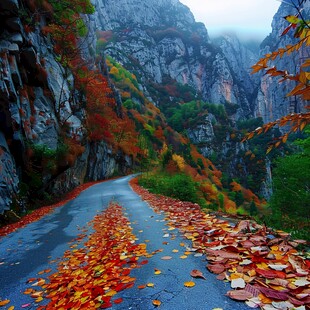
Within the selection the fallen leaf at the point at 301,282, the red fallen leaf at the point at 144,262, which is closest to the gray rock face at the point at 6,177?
the red fallen leaf at the point at 144,262

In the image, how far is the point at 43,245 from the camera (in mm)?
5938

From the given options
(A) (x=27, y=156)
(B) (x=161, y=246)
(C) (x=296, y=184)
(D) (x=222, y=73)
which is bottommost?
(C) (x=296, y=184)

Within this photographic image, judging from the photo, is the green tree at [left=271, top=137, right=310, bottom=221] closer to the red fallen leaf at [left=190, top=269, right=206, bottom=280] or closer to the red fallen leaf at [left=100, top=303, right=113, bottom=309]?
the red fallen leaf at [left=190, top=269, right=206, bottom=280]

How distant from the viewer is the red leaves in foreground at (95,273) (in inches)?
109

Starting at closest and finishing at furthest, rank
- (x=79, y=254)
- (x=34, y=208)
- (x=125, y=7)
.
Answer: (x=79, y=254) < (x=34, y=208) < (x=125, y=7)

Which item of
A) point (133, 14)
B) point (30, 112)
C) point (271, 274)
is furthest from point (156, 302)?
point (133, 14)

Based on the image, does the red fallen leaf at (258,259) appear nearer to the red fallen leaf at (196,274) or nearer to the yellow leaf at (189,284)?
the red fallen leaf at (196,274)

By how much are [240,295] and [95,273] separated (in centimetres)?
207

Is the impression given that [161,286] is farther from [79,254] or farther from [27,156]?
[27,156]

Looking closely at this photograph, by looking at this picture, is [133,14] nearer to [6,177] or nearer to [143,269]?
[6,177]

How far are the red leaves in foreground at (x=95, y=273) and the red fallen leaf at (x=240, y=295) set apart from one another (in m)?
1.14

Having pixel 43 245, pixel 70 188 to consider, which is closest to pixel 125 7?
pixel 70 188

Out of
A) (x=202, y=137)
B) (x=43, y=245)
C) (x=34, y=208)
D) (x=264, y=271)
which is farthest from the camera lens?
(x=202, y=137)

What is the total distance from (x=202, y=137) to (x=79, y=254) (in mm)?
78129
